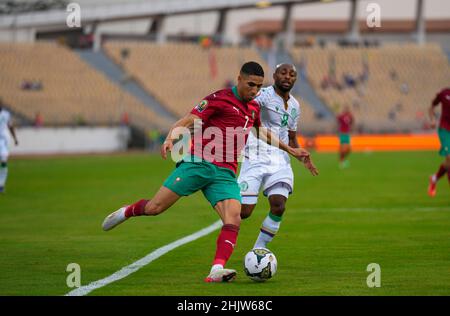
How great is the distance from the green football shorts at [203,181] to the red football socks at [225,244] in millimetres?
352

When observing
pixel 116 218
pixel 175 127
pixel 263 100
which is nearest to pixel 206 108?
pixel 175 127

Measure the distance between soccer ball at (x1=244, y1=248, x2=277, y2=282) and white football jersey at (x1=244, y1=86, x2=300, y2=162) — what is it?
2.46m

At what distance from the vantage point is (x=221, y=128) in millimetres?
11055

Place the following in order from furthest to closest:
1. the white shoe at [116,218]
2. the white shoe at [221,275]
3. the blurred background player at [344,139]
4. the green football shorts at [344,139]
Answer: the green football shorts at [344,139] → the blurred background player at [344,139] → the white shoe at [116,218] → the white shoe at [221,275]

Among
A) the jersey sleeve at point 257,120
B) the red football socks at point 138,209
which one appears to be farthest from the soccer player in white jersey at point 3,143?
the jersey sleeve at point 257,120

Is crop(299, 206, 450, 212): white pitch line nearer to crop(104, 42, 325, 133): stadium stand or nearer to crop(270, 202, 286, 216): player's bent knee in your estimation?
crop(270, 202, 286, 216): player's bent knee

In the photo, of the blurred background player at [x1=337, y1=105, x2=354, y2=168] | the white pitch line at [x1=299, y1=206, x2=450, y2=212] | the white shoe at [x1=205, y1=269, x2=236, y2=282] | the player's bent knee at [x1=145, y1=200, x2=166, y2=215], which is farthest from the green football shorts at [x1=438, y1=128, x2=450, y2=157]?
the blurred background player at [x1=337, y1=105, x2=354, y2=168]

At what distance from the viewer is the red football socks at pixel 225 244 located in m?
10.6

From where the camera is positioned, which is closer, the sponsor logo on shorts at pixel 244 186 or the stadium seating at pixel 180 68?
the sponsor logo on shorts at pixel 244 186

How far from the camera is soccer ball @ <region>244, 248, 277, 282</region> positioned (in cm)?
1059

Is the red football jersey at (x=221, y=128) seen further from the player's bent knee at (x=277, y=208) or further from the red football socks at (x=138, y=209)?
the player's bent knee at (x=277, y=208)

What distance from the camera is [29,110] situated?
6166 centimetres

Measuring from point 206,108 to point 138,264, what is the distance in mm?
2352

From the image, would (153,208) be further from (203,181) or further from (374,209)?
(374,209)
